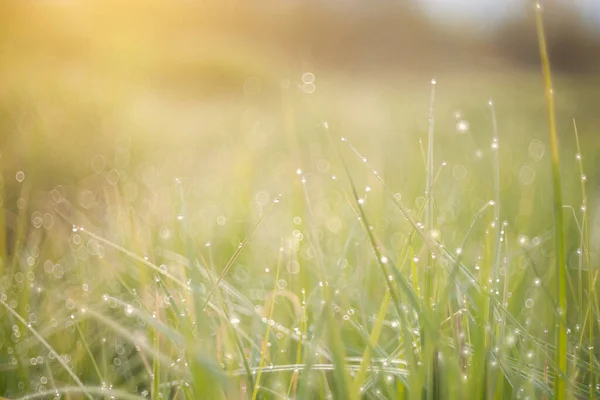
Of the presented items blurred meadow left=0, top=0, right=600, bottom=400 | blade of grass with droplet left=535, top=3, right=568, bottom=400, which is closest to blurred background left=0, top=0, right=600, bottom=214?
blurred meadow left=0, top=0, right=600, bottom=400

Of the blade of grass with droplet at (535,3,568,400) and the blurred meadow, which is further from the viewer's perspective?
the blurred meadow

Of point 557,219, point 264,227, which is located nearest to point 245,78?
point 264,227

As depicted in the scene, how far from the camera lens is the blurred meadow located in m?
0.51

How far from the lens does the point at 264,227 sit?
130 centimetres

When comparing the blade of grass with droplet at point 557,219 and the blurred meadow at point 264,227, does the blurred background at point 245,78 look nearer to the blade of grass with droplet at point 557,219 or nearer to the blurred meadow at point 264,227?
the blurred meadow at point 264,227

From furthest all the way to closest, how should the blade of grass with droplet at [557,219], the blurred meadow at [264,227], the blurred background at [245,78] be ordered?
the blurred background at [245,78] → the blurred meadow at [264,227] → the blade of grass with droplet at [557,219]

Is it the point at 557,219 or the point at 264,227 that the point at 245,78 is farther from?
the point at 557,219

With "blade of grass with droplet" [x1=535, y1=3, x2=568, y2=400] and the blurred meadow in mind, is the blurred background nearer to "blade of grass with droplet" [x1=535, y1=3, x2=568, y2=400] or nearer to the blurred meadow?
the blurred meadow

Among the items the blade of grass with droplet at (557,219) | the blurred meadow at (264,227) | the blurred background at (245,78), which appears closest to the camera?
the blade of grass with droplet at (557,219)

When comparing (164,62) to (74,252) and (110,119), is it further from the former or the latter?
(74,252)

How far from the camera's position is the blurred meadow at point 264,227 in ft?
1.68

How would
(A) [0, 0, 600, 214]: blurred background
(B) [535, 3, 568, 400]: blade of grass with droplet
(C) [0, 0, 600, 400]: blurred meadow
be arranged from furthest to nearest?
1. (A) [0, 0, 600, 214]: blurred background
2. (C) [0, 0, 600, 400]: blurred meadow
3. (B) [535, 3, 568, 400]: blade of grass with droplet

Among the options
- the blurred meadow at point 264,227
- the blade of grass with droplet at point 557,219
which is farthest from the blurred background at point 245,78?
the blade of grass with droplet at point 557,219

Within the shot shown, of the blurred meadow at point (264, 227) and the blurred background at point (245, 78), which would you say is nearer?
the blurred meadow at point (264, 227)
